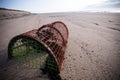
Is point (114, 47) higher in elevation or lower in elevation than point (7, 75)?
higher

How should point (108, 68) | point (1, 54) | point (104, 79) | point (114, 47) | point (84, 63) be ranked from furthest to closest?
1. point (114, 47)
2. point (1, 54)
3. point (84, 63)
4. point (108, 68)
5. point (104, 79)

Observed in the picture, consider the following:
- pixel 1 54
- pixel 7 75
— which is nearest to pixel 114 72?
pixel 7 75

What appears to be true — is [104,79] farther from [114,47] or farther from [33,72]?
[114,47]

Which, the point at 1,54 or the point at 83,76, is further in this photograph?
the point at 1,54

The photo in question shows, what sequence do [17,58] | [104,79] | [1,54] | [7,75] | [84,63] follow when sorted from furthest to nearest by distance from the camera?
1. [1,54]
2. [17,58]
3. [84,63]
4. [7,75]
5. [104,79]

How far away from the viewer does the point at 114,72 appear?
2.98m

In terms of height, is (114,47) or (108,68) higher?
(114,47)

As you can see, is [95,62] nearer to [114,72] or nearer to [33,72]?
[114,72]

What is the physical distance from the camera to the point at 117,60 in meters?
3.57

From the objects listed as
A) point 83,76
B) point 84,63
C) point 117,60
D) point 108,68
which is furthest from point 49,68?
point 117,60

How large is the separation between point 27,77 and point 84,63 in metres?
1.81

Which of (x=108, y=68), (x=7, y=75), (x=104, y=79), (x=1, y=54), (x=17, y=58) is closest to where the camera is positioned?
(x=104, y=79)

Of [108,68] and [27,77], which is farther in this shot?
[108,68]

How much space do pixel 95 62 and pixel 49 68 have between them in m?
1.56
